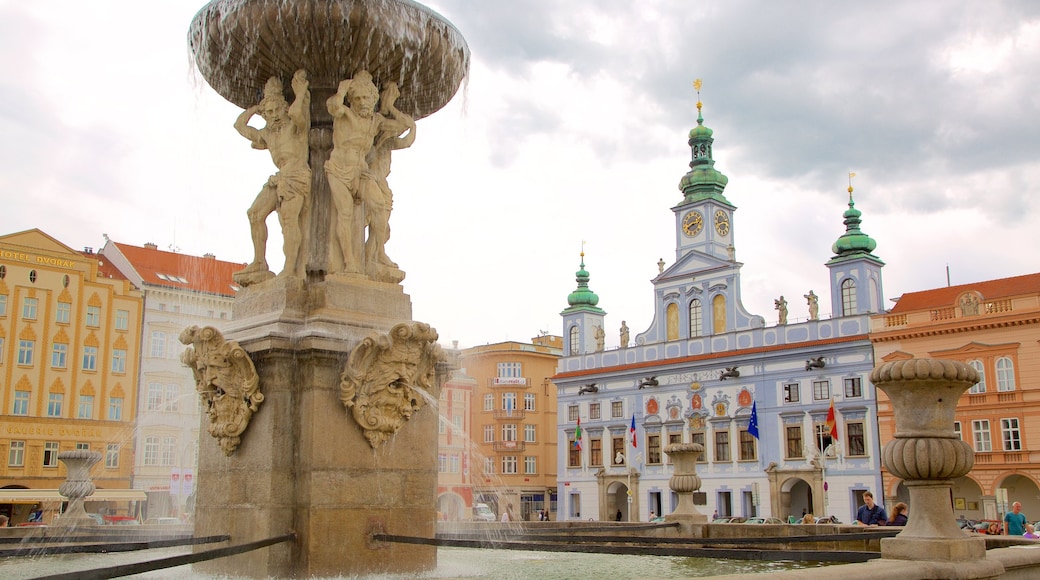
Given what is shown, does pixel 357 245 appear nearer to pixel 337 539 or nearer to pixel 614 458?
pixel 337 539

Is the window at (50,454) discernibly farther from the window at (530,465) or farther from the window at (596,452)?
the window at (530,465)

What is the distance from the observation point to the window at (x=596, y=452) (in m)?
52.8

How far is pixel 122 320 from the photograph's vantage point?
45844mm

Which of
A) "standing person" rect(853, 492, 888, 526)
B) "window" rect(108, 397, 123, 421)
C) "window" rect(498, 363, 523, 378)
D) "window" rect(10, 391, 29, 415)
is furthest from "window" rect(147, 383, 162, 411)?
"standing person" rect(853, 492, 888, 526)

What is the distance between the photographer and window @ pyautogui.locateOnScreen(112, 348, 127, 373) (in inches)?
1785

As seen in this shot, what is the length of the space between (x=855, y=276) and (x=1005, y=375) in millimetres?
9482

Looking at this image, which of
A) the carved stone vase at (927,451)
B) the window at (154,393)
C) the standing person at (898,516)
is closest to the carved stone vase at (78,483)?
the carved stone vase at (927,451)

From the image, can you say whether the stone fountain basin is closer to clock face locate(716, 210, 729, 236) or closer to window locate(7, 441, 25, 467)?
window locate(7, 441, 25, 467)

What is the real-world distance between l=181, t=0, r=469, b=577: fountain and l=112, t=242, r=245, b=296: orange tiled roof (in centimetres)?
3846

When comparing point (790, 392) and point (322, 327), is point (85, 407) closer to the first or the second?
point (790, 392)

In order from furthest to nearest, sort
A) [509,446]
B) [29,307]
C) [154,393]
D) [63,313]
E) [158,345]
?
1. [509,446]
2. [158,345]
3. [154,393]
4. [63,313]
5. [29,307]

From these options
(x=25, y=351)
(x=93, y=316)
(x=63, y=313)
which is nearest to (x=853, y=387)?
(x=93, y=316)

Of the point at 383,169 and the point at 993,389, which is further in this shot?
the point at 993,389

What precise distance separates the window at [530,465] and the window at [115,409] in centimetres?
2610
